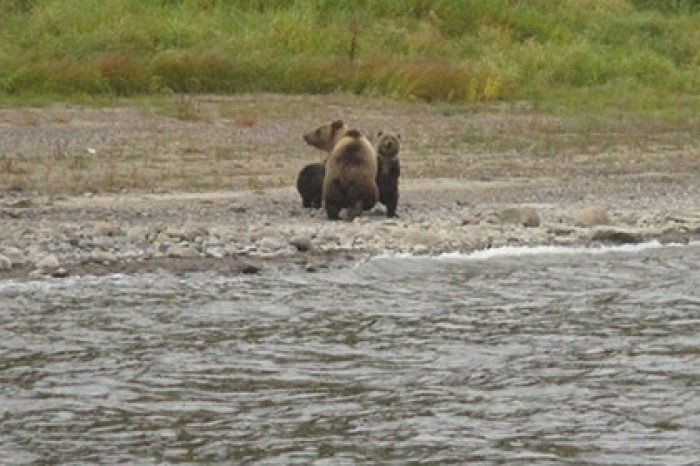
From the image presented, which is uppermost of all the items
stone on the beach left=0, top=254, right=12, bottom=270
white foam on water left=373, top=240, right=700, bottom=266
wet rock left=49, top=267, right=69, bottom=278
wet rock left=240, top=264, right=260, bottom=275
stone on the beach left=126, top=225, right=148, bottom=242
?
stone on the beach left=126, top=225, right=148, bottom=242

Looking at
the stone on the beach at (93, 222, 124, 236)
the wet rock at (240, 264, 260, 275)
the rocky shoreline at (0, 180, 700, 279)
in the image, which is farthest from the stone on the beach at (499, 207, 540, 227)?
the stone on the beach at (93, 222, 124, 236)

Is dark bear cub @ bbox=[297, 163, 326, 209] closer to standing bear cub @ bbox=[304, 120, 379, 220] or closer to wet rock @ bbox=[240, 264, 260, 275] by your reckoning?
standing bear cub @ bbox=[304, 120, 379, 220]

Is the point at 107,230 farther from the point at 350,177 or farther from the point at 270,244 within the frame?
the point at 350,177

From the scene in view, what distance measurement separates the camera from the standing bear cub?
16.4 meters

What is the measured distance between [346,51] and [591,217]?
11.2m

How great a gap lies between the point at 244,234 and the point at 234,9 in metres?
14.7

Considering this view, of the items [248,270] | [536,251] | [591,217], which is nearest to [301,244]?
[248,270]

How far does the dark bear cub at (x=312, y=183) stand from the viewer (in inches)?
680

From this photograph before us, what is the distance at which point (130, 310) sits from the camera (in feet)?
42.2

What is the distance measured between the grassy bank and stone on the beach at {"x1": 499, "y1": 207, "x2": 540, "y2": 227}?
28.7 ft

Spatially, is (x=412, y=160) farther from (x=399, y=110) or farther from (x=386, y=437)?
(x=386, y=437)

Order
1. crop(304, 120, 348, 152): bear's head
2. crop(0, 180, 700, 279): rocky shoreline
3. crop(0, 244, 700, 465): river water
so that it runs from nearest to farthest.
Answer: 1. crop(0, 244, 700, 465): river water
2. crop(0, 180, 700, 279): rocky shoreline
3. crop(304, 120, 348, 152): bear's head

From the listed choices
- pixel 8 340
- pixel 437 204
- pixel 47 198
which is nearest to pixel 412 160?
pixel 437 204

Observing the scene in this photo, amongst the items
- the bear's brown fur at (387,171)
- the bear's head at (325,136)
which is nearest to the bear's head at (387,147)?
the bear's brown fur at (387,171)
